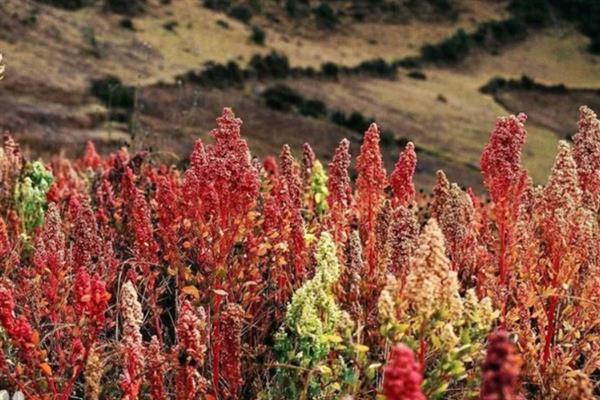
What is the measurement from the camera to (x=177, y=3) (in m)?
44.4

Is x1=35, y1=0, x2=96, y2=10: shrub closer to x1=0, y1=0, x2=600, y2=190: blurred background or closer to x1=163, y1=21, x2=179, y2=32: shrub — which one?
x1=0, y1=0, x2=600, y2=190: blurred background

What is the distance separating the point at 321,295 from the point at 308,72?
115 ft

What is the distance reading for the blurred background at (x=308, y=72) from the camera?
24.9 meters

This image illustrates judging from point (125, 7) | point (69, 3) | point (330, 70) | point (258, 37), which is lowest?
point (258, 37)

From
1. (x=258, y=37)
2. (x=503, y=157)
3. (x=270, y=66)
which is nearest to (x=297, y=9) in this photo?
(x=258, y=37)

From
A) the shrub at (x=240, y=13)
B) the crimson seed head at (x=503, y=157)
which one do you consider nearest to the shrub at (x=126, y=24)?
the shrub at (x=240, y=13)

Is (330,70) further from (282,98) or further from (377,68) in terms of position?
(282,98)

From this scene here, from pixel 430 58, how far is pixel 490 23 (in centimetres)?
849

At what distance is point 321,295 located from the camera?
306cm

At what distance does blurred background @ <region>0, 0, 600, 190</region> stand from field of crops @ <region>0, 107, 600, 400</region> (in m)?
4.83

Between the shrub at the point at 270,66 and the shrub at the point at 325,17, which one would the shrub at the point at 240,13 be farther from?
the shrub at the point at 270,66

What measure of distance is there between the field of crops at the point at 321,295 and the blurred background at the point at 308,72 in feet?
15.9

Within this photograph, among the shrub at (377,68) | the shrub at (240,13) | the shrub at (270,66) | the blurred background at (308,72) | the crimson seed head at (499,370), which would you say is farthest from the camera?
the shrub at (240,13)

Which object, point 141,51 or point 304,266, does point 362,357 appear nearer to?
point 304,266
